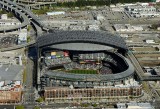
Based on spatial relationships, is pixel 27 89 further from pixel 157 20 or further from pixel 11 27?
pixel 157 20

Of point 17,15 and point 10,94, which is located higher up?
point 17,15

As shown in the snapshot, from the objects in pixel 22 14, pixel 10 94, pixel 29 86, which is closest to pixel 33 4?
pixel 22 14

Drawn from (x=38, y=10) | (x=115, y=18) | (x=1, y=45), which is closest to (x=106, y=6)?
(x=115, y=18)

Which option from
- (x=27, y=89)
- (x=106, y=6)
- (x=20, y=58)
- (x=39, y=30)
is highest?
(x=106, y=6)

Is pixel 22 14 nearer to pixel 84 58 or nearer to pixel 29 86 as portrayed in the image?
pixel 84 58

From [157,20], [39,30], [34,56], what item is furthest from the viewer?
[157,20]

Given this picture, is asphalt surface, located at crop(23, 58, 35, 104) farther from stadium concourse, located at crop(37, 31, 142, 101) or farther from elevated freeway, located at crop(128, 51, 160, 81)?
elevated freeway, located at crop(128, 51, 160, 81)

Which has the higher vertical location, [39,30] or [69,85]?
[39,30]

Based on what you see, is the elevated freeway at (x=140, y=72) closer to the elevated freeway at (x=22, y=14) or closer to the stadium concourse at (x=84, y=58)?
the stadium concourse at (x=84, y=58)

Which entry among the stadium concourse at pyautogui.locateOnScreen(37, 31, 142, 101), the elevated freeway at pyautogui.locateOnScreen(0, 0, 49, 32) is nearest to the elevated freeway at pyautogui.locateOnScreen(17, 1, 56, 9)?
the elevated freeway at pyautogui.locateOnScreen(0, 0, 49, 32)

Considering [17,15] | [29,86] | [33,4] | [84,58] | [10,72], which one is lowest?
[29,86]

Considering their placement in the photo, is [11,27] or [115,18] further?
[115,18]
